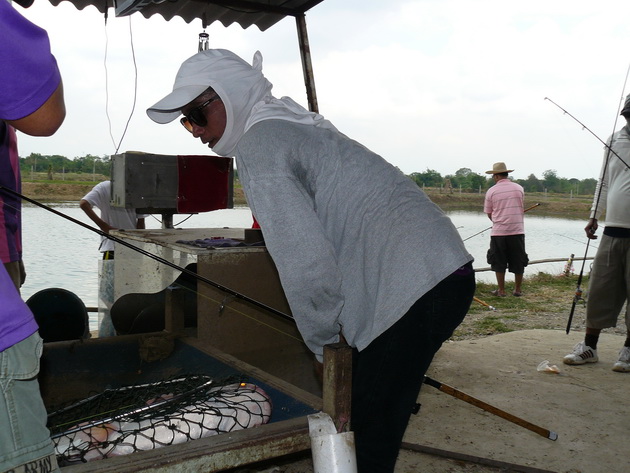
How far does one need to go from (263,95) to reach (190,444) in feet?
3.68

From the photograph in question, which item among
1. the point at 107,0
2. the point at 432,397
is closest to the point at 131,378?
the point at 432,397

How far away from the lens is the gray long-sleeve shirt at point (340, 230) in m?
1.62

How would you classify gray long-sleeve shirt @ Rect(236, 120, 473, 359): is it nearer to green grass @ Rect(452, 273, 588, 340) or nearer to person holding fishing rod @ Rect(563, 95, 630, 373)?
person holding fishing rod @ Rect(563, 95, 630, 373)

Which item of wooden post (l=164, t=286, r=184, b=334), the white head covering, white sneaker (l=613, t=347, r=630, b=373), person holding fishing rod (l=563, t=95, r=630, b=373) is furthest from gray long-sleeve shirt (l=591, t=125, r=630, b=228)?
the white head covering

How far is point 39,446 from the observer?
1.20 m

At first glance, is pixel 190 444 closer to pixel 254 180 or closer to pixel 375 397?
pixel 375 397

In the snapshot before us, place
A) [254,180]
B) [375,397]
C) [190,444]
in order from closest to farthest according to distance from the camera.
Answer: [254,180] < [375,397] < [190,444]

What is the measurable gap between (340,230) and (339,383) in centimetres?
46

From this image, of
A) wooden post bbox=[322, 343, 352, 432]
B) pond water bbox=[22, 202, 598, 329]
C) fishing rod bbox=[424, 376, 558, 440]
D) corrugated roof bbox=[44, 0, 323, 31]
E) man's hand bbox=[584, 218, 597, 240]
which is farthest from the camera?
pond water bbox=[22, 202, 598, 329]

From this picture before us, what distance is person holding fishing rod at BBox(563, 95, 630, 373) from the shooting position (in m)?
4.40

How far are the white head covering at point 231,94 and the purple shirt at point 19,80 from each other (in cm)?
64

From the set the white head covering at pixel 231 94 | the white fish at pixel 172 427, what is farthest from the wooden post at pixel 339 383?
the white head covering at pixel 231 94

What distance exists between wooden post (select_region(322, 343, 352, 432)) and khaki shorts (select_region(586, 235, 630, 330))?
3.20 metres

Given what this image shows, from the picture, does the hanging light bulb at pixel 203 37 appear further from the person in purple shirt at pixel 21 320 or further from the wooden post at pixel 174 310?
the person in purple shirt at pixel 21 320
